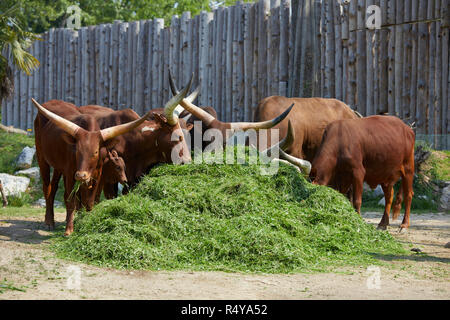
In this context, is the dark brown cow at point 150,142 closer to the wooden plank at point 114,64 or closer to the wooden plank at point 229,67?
the wooden plank at point 229,67

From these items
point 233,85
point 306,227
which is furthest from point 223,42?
point 306,227

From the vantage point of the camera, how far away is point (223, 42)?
565 inches

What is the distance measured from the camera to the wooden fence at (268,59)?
37.3 ft

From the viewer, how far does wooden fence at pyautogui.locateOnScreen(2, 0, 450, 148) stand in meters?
11.4

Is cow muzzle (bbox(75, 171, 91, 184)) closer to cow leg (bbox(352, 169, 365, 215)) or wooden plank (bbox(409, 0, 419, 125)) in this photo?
cow leg (bbox(352, 169, 365, 215))

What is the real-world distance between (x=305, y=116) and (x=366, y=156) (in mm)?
1709

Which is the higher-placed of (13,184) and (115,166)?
(115,166)

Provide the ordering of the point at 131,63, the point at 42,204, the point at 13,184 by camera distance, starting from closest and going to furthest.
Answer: the point at 42,204, the point at 13,184, the point at 131,63

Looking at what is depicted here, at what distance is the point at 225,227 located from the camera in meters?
6.24

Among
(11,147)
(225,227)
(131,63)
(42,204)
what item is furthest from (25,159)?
(225,227)

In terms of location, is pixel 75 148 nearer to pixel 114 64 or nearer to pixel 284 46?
pixel 284 46

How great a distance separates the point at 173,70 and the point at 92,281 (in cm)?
1089

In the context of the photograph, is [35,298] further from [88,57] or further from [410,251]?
[88,57]

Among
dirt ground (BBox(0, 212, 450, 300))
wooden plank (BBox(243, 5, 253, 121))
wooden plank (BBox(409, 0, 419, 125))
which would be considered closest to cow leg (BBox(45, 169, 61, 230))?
dirt ground (BBox(0, 212, 450, 300))
